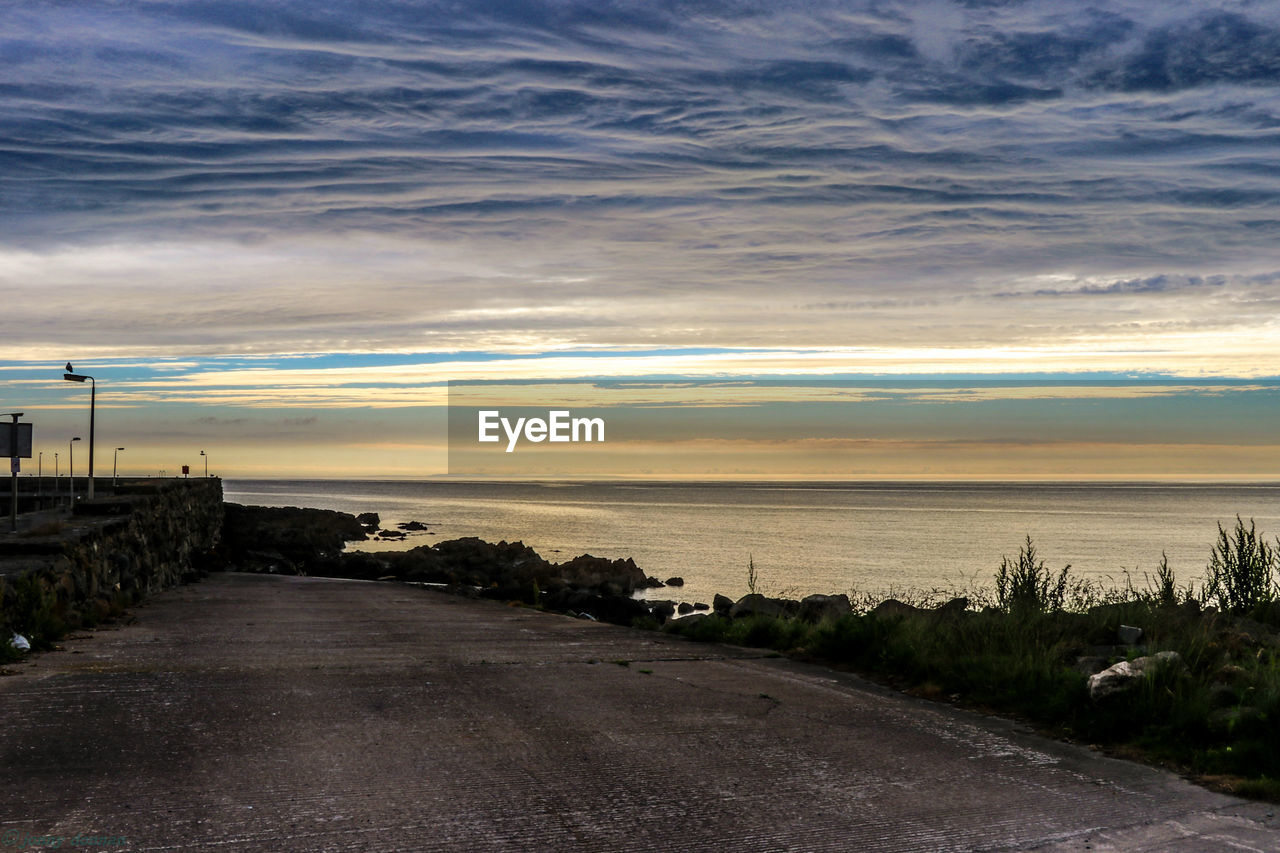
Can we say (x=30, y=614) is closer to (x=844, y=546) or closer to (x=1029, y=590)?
(x=1029, y=590)

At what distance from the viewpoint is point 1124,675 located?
7.91 m

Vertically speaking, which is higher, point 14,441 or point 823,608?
point 14,441

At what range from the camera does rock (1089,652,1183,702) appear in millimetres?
7828

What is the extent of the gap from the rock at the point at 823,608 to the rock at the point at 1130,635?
18.2 feet

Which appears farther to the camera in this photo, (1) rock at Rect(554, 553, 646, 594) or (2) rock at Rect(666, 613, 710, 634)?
(1) rock at Rect(554, 553, 646, 594)

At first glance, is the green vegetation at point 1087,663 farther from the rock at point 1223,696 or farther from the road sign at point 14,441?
the road sign at point 14,441

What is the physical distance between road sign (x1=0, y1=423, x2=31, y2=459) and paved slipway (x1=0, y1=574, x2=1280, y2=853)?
993 cm

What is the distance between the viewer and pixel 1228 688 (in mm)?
7801

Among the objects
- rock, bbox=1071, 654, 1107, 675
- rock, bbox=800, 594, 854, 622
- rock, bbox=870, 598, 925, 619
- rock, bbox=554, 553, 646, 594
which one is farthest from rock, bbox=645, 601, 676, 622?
rock, bbox=1071, 654, 1107, 675

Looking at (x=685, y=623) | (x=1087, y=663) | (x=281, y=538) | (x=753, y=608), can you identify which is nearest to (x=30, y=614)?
(x=685, y=623)

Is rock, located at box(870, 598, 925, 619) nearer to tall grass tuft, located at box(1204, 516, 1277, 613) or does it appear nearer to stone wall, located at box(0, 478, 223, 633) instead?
tall grass tuft, located at box(1204, 516, 1277, 613)

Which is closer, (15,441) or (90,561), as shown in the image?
(90,561)

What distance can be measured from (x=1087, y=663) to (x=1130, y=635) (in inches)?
65.3

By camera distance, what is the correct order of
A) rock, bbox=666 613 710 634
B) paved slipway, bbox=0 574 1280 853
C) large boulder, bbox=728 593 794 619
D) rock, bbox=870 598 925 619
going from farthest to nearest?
large boulder, bbox=728 593 794 619 → rock, bbox=666 613 710 634 → rock, bbox=870 598 925 619 → paved slipway, bbox=0 574 1280 853
